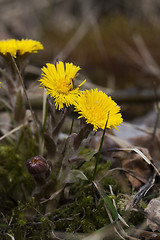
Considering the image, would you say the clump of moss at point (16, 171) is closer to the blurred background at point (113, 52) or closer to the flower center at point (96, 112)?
the flower center at point (96, 112)

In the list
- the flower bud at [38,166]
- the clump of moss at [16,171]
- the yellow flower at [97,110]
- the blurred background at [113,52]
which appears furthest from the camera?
the blurred background at [113,52]

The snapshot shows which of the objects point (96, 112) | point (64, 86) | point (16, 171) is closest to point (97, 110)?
point (96, 112)

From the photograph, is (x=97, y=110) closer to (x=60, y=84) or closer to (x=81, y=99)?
(x=81, y=99)

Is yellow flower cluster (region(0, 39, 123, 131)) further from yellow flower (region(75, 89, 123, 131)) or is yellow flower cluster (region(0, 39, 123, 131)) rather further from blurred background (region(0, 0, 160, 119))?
blurred background (region(0, 0, 160, 119))

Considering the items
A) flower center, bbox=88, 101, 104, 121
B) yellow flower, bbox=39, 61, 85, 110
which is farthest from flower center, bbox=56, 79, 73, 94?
flower center, bbox=88, 101, 104, 121

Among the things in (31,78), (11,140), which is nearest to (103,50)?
(31,78)

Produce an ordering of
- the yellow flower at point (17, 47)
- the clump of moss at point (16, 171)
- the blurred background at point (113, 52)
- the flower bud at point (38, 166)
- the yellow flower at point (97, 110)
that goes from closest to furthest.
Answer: the yellow flower at point (97, 110)
the flower bud at point (38, 166)
the yellow flower at point (17, 47)
the clump of moss at point (16, 171)
the blurred background at point (113, 52)

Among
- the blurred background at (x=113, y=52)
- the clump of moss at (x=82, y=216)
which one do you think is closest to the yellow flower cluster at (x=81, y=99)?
the clump of moss at (x=82, y=216)

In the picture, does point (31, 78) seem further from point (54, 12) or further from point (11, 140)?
point (54, 12)
